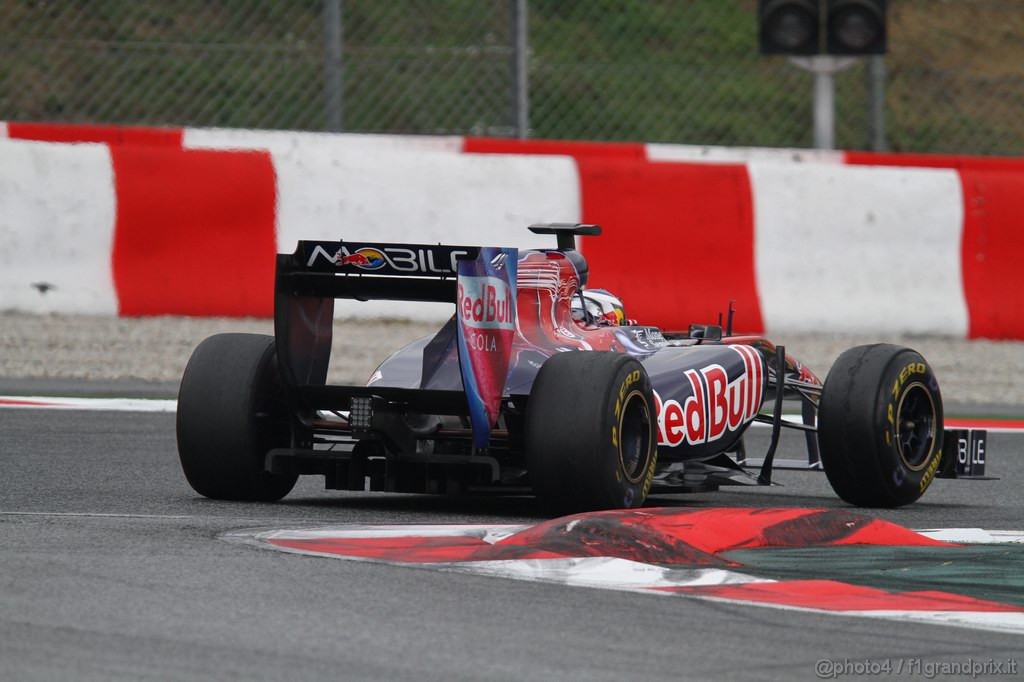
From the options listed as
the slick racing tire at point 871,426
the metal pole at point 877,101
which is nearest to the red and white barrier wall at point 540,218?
the metal pole at point 877,101

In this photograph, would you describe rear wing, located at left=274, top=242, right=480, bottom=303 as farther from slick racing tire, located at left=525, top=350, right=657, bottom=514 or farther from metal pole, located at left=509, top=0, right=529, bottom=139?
metal pole, located at left=509, top=0, right=529, bottom=139

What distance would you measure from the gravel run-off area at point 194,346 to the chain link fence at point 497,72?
165 centimetres

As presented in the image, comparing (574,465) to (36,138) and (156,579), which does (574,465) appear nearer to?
(156,579)

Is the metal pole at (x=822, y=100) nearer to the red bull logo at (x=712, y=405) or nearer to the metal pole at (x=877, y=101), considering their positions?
the metal pole at (x=877, y=101)

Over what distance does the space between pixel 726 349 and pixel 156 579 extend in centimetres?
305

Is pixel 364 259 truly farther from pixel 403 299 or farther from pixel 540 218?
pixel 540 218

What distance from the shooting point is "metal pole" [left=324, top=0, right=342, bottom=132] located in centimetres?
1211

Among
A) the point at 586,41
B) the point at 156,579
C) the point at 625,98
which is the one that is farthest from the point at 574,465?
the point at 586,41

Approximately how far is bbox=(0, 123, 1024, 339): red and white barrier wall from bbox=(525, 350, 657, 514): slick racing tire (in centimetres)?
536

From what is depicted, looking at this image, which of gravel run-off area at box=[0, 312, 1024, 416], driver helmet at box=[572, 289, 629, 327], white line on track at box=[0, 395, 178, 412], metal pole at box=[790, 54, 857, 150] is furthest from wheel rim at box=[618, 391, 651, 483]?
metal pole at box=[790, 54, 857, 150]

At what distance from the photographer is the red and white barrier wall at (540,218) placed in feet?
36.8

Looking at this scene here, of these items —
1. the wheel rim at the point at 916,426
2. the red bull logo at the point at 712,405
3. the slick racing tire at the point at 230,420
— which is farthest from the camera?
the wheel rim at the point at 916,426

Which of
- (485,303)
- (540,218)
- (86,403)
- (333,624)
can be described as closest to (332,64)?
(540,218)

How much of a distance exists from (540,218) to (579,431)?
5715 mm
